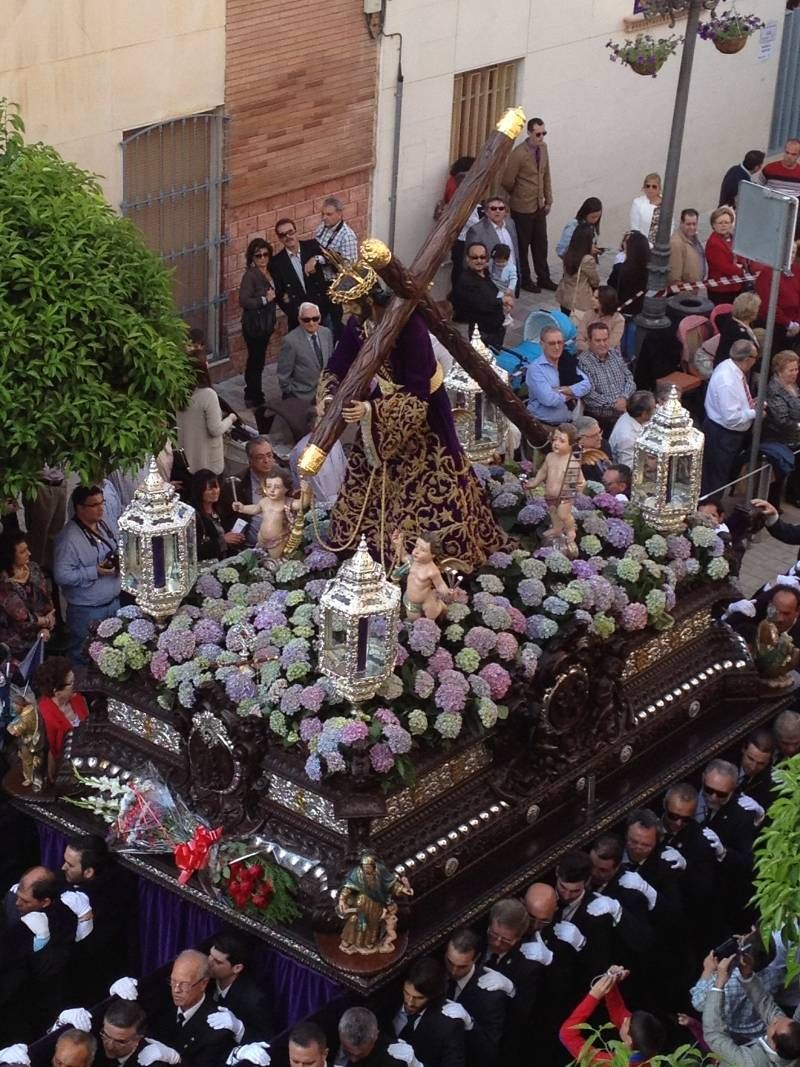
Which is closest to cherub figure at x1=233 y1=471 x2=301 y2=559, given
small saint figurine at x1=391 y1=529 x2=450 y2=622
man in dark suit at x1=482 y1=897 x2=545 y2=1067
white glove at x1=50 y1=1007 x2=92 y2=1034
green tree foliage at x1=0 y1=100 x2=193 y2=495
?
green tree foliage at x1=0 y1=100 x2=193 y2=495

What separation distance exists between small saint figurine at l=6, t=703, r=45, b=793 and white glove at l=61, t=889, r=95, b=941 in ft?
3.23

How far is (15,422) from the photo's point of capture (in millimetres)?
12469

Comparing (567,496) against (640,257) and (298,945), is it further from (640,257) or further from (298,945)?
(640,257)

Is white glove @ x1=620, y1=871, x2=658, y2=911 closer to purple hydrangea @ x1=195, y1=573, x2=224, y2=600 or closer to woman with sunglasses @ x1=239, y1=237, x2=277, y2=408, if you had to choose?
purple hydrangea @ x1=195, y1=573, x2=224, y2=600

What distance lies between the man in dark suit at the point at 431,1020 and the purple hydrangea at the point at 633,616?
2.69 m

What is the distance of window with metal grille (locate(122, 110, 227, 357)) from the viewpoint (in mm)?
18250

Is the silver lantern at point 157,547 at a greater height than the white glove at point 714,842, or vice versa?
the silver lantern at point 157,547

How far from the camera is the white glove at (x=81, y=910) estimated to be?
11.6m

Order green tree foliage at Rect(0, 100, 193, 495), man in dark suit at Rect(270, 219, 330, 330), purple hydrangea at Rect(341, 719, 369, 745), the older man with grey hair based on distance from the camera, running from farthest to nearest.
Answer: man in dark suit at Rect(270, 219, 330, 330), the older man with grey hair, green tree foliage at Rect(0, 100, 193, 495), purple hydrangea at Rect(341, 719, 369, 745)

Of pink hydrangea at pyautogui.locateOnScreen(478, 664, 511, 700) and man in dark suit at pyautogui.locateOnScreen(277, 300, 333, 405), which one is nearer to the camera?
pink hydrangea at pyautogui.locateOnScreen(478, 664, 511, 700)

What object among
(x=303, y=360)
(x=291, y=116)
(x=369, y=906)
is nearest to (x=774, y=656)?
(x=369, y=906)

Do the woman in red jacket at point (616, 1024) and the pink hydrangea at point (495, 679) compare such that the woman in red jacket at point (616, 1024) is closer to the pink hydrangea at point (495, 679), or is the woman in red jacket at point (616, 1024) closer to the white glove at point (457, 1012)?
the white glove at point (457, 1012)

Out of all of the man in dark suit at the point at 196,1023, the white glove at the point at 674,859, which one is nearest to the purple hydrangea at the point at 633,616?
the white glove at the point at 674,859

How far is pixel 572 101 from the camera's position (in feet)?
74.4
